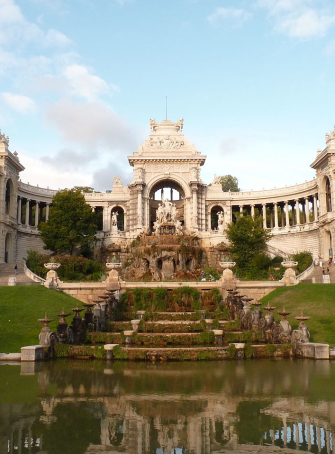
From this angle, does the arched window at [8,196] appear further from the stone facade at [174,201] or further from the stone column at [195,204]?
the stone column at [195,204]

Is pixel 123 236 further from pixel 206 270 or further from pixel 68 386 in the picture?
pixel 68 386

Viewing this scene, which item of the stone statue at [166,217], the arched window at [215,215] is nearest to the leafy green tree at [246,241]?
the stone statue at [166,217]

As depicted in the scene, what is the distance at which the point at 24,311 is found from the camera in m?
28.0

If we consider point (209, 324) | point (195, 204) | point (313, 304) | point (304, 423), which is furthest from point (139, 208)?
point (304, 423)

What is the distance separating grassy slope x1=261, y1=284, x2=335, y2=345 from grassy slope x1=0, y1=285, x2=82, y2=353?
47.8ft

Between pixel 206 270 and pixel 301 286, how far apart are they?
50.0ft

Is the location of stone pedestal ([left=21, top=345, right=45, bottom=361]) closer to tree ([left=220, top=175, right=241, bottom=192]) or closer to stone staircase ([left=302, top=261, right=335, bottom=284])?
stone staircase ([left=302, top=261, right=335, bottom=284])

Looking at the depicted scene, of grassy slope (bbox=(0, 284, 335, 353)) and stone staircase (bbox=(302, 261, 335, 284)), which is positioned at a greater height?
stone staircase (bbox=(302, 261, 335, 284))

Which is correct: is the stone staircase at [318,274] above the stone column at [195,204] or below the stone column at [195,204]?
below

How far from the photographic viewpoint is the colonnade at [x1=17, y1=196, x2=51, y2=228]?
6900cm

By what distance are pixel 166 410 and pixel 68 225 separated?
51759 mm

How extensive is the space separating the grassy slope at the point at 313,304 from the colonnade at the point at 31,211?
147ft

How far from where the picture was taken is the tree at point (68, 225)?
60188 millimetres

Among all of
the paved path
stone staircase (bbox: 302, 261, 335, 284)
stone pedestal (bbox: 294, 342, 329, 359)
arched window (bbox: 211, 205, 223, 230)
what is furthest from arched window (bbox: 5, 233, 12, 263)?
stone pedestal (bbox: 294, 342, 329, 359)
